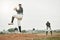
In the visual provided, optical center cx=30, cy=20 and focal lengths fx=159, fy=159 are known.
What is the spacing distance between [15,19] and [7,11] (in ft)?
0.60

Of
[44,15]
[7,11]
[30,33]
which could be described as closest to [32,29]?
[30,33]

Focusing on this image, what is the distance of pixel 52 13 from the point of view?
8.33ft

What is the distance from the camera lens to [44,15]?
251 cm

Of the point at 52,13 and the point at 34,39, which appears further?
the point at 52,13

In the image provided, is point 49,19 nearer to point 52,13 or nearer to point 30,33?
point 52,13

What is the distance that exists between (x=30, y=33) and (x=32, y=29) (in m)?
0.07

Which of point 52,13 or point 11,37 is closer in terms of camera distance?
point 11,37

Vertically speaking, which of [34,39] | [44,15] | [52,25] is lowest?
[34,39]

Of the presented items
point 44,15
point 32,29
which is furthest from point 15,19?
point 44,15

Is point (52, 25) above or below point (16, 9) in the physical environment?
below

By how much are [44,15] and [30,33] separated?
365 millimetres

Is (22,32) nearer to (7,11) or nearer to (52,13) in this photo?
(7,11)

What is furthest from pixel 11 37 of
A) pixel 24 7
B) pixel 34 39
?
pixel 24 7

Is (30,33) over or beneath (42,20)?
beneath
